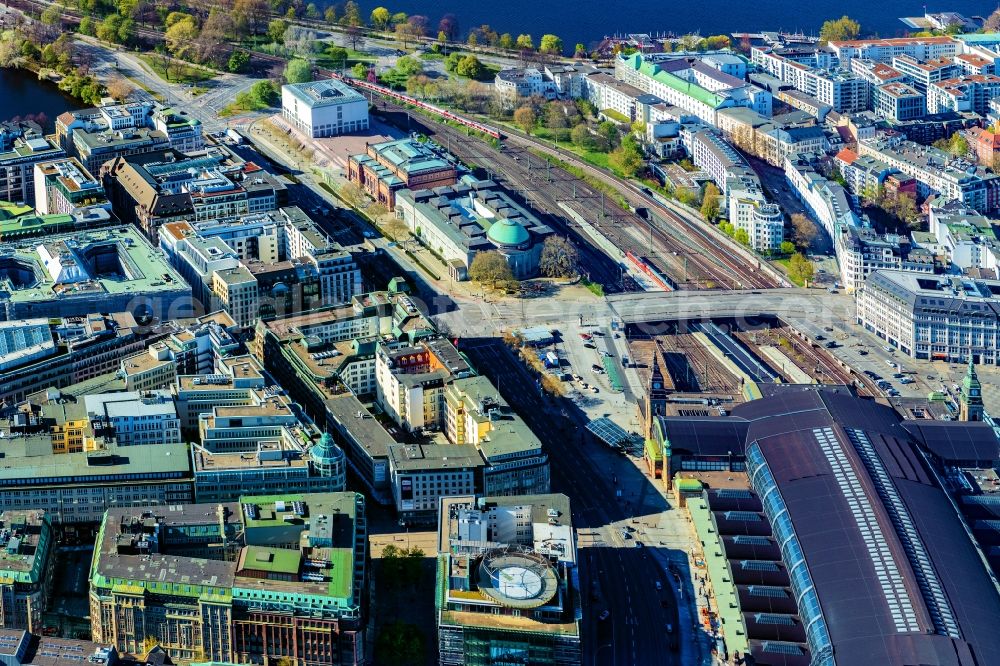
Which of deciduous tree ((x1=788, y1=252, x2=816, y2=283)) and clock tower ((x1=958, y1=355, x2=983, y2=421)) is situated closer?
clock tower ((x1=958, y1=355, x2=983, y2=421))

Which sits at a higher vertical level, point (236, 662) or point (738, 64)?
point (738, 64)

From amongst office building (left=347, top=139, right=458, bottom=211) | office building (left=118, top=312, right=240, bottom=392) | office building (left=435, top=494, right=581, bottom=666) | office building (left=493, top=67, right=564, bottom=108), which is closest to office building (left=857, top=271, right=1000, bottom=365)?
office building (left=347, top=139, right=458, bottom=211)

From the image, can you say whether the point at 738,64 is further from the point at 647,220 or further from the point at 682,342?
the point at 682,342

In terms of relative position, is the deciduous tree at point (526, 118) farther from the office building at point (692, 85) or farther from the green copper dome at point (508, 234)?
the green copper dome at point (508, 234)

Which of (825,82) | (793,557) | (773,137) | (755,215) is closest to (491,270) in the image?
(755,215)

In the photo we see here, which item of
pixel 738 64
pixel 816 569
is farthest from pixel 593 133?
pixel 816 569

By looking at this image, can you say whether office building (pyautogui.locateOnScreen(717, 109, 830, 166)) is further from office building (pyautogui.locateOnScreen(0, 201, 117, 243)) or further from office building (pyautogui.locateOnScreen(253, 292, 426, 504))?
office building (pyautogui.locateOnScreen(0, 201, 117, 243))

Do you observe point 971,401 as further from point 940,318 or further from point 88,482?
point 88,482

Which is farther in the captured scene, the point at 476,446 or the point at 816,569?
the point at 476,446
